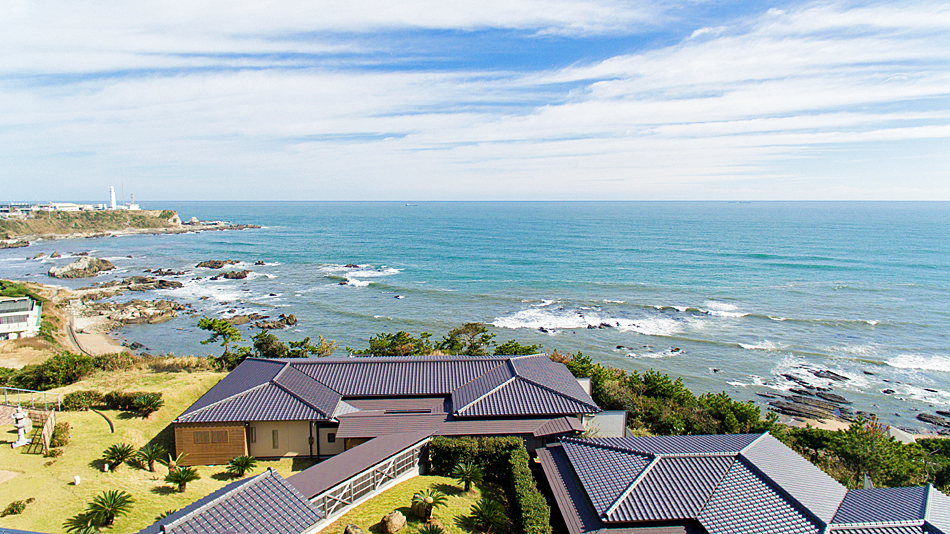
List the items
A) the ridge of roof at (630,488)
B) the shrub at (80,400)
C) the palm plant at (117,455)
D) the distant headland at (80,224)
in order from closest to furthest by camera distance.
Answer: the ridge of roof at (630,488)
the palm plant at (117,455)
the shrub at (80,400)
the distant headland at (80,224)

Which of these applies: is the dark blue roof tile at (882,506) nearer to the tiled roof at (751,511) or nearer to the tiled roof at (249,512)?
the tiled roof at (751,511)

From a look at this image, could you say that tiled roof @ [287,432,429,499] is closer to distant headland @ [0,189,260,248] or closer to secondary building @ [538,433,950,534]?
secondary building @ [538,433,950,534]

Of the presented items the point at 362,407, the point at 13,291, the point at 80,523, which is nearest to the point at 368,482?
the point at 362,407

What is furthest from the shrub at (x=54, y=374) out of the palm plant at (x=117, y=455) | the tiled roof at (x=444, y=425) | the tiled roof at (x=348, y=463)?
the tiled roof at (x=348, y=463)

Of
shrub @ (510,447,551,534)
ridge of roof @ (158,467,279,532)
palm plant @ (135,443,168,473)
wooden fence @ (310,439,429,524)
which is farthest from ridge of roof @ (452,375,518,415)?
palm plant @ (135,443,168,473)

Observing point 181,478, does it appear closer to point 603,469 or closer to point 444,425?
point 444,425

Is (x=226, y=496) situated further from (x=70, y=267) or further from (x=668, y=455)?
(x=70, y=267)
